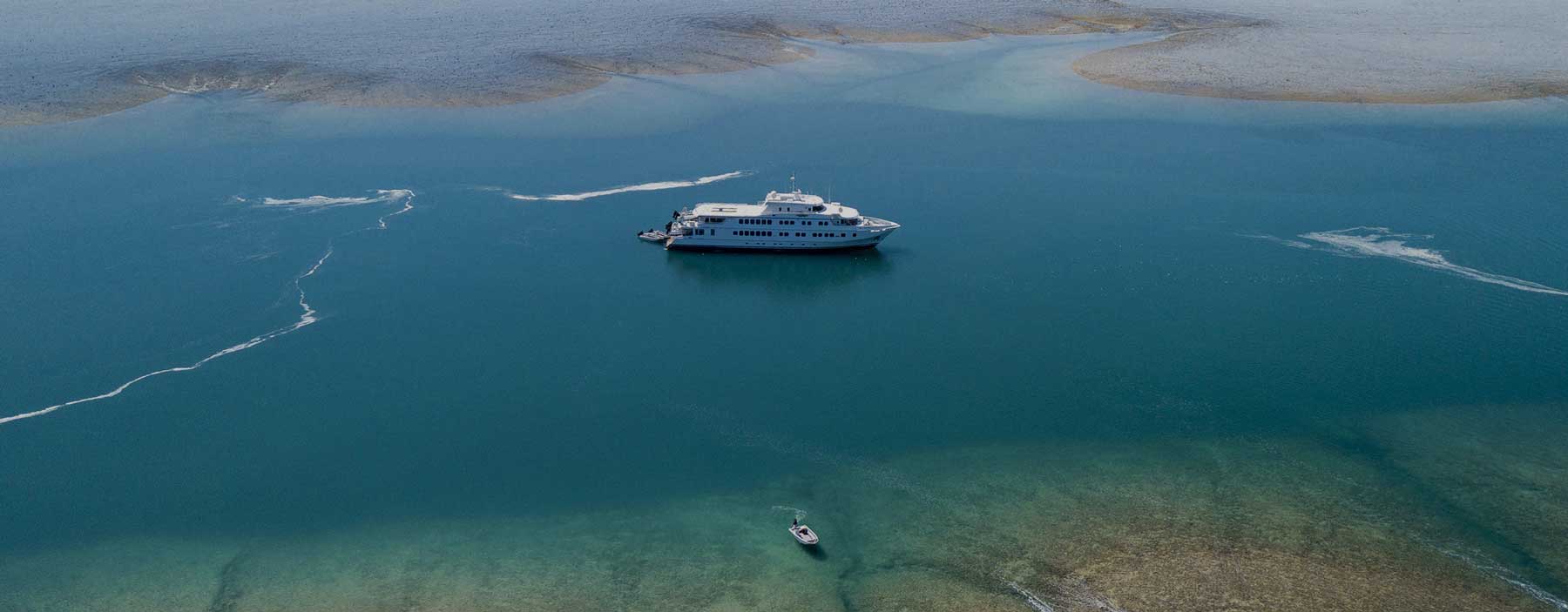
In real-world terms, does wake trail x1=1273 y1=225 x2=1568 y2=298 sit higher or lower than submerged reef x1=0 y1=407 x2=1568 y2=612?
higher

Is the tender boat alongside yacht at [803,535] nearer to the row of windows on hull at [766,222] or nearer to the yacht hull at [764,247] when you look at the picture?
the row of windows on hull at [766,222]

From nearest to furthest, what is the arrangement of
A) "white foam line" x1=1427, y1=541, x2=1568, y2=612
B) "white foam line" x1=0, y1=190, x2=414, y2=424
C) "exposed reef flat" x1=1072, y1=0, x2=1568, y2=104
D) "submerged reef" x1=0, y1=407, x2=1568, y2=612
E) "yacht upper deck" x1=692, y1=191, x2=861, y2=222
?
"white foam line" x1=1427, y1=541, x2=1568, y2=612
"submerged reef" x1=0, y1=407, x2=1568, y2=612
"white foam line" x1=0, y1=190, x2=414, y2=424
"yacht upper deck" x1=692, y1=191, x2=861, y2=222
"exposed reef flat" x1=1072, y1=0, x2=1568, y2=104

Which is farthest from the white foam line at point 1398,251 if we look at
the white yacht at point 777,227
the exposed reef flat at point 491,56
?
the exposed reef flat at point 491,56

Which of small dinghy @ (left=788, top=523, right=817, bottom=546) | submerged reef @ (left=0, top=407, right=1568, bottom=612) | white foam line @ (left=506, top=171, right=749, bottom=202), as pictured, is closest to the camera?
submerged reef @ (left=0, top=407, right=1568, bottom=612)

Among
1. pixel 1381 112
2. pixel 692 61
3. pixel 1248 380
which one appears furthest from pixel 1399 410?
pixel 692 61

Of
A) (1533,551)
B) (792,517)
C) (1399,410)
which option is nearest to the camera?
(1533,551)

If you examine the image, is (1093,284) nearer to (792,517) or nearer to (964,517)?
(964,517)

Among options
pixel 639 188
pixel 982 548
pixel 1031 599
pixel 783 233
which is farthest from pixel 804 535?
pixel 639 188

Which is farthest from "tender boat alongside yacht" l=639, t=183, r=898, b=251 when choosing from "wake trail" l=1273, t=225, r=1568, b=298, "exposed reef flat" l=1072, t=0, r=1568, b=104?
"exposed reef flat" l=1072, t=0, r=1568, b=104

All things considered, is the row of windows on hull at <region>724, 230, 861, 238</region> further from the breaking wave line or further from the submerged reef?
the submerged reef
